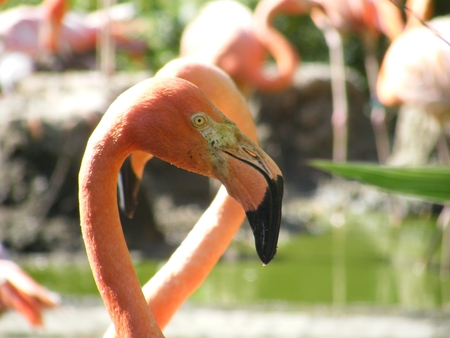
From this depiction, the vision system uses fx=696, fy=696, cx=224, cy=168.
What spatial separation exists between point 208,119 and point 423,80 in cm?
356

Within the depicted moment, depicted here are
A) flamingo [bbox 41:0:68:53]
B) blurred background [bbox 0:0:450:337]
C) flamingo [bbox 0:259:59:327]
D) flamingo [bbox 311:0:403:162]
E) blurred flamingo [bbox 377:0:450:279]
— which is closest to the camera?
flamingo [bbox 0:259:59:327]

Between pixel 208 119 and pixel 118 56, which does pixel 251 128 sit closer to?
pixel 208 119

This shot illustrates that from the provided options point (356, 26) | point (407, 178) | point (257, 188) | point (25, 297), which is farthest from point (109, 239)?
point (356, 26)

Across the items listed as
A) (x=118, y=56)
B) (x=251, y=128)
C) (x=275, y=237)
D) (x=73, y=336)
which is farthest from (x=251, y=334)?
(x=118, y=56)

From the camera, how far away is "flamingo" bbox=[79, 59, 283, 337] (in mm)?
1209

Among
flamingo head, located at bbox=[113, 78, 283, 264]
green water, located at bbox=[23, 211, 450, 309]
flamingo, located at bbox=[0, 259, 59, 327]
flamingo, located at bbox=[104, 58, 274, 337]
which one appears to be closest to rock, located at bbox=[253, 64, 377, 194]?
green water, located at bbox=[23, 211, 450, 309]

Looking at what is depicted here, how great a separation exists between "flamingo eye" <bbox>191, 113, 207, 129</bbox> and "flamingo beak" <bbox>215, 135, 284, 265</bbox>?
0.06 m

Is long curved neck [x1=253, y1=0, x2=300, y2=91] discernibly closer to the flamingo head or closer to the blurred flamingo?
the blurred flamingo

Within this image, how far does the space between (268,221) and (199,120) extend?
0.22 meters

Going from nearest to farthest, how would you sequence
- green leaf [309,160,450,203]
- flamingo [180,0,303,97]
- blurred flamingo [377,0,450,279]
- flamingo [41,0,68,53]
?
green leaf [309,160,450,203] < blurred flamingo [377,0,450,279] < flamingo [180,0,303,97] < flamingo [41,0,68,53]

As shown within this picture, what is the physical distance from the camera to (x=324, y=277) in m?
4.13

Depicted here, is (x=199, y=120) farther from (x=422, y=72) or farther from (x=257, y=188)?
(x=422, y=72)

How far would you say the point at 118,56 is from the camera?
31.9 ft

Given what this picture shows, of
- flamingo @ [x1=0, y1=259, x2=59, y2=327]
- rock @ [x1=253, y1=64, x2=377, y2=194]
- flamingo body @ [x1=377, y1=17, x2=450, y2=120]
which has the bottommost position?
rock @ [x1=253, y1=64, x2=377, y2=194]
